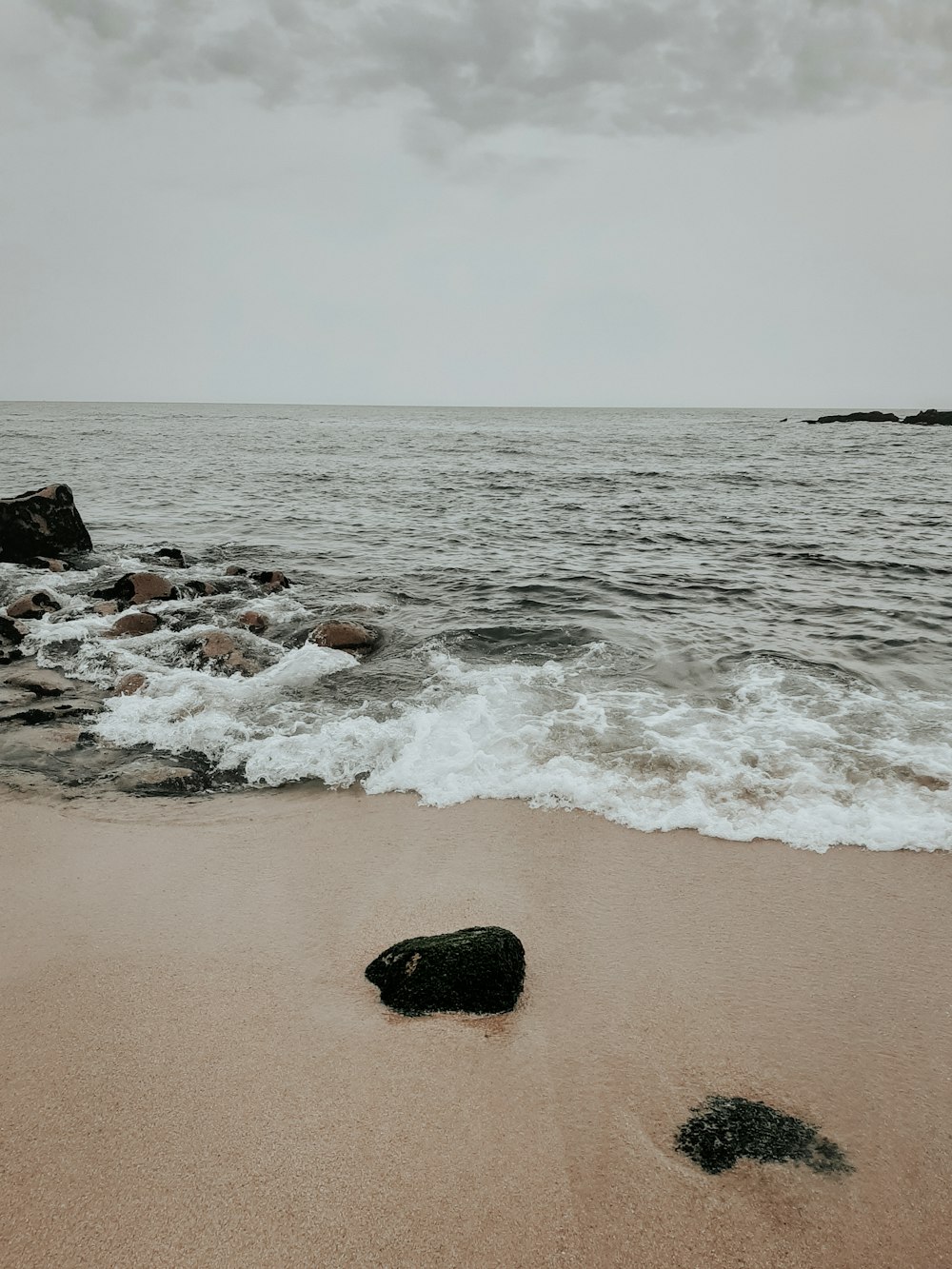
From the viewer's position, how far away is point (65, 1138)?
8.14ft

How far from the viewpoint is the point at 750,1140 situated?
249 cm

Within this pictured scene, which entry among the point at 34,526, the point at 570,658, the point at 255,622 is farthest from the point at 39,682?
the point at 34,526

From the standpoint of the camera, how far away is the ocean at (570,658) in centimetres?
515

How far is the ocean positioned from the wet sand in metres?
0.79

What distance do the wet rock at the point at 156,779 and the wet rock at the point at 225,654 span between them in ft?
6.85

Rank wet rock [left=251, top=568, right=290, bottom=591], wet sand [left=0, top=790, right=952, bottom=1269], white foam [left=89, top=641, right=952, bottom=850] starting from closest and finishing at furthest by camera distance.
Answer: wet sand [left=0, top=790, right=952, bottom=1269]
white foam [left=89, top=641, right=952, bottom=850]
wet rock [left=251, top=568, right=290, bottom=591]

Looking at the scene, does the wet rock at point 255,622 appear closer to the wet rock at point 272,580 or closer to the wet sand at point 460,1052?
the wet rock at point 272,580

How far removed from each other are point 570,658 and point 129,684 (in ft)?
15.1

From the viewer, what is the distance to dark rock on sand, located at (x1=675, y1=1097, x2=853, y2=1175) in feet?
7.93

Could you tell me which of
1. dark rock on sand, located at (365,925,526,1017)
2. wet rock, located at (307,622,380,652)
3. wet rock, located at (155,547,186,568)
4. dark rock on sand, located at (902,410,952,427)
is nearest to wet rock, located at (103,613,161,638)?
wet rock, located at (307,622,380,652)

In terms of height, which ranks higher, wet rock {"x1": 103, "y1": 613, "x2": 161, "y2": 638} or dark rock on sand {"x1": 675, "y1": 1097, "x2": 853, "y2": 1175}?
dark rock on sand {"x1": 675, "y1": 1097, "x2": 853, "y2": 1175}

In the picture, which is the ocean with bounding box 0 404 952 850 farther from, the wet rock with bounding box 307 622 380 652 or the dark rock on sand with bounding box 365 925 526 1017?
the dark rock on sand with bounding box 365 925 526 1017

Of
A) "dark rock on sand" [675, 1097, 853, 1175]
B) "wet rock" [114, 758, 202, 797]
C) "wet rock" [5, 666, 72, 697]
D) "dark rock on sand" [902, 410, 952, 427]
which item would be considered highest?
"dark rock on sand" [902, 410, 952, 427]

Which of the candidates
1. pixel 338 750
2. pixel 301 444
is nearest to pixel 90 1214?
pixel 338 750
